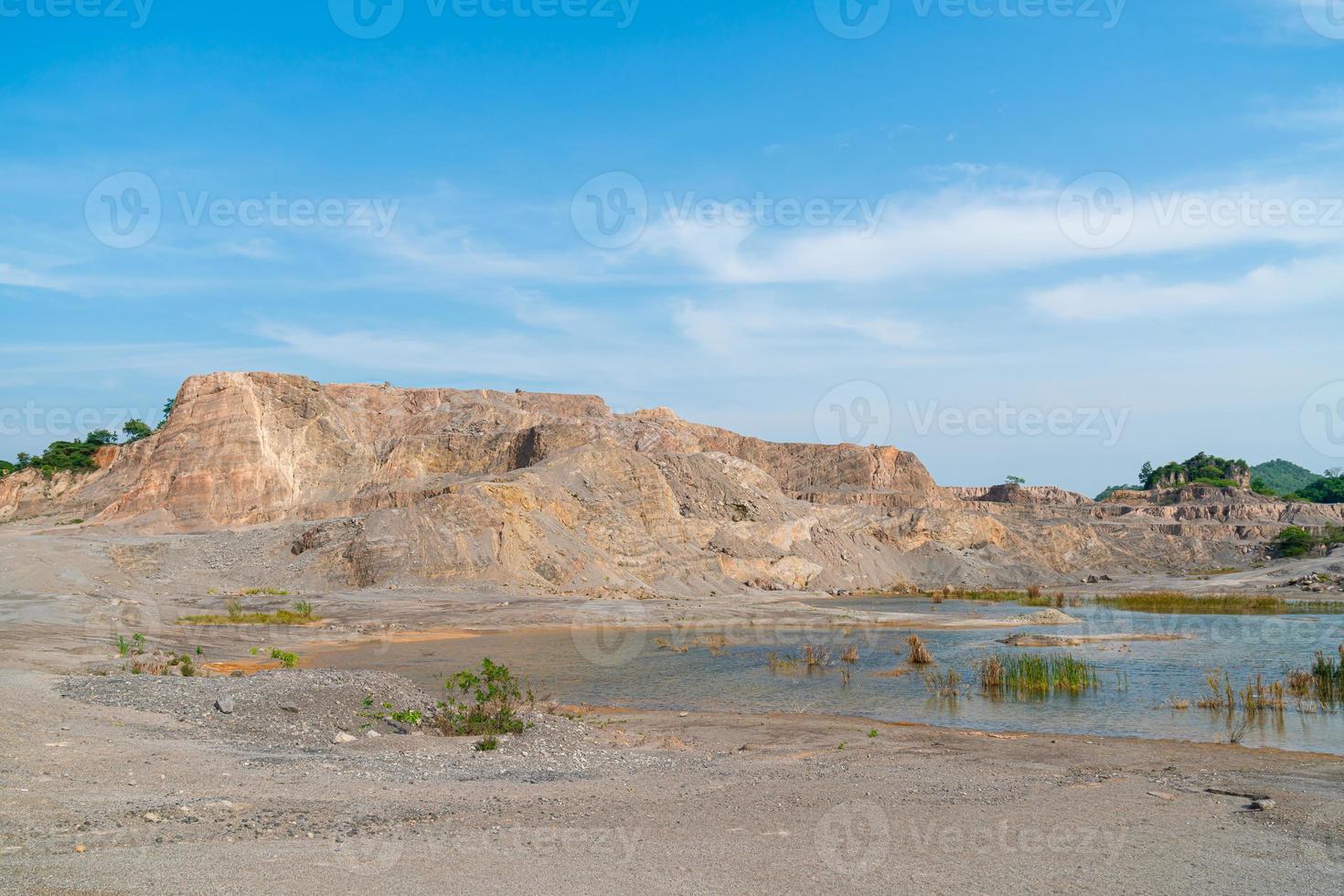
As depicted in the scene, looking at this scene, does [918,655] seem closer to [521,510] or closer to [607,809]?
[607,809]

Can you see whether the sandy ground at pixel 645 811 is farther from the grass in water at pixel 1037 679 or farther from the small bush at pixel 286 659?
the small bush at pixel 286 659

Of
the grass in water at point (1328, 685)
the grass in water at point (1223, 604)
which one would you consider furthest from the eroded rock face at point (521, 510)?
the grass in water at point (1328, 685)

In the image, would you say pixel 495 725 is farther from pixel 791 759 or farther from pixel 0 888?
pixel 0 888

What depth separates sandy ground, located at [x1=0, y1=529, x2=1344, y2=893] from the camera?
23.3 ft

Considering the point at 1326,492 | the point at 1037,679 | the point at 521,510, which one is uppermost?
the point at 1326,492

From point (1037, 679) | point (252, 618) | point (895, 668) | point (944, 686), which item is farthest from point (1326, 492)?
point (252, 618)

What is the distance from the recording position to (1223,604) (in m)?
46.8

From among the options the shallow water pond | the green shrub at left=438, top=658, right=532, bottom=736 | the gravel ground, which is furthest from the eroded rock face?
the green shrub at left=438, top=658, right=532, bottom=736

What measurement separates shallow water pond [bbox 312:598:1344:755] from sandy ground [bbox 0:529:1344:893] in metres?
2.52

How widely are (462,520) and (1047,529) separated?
59503mm

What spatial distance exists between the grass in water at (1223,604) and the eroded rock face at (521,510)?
20.5 meters

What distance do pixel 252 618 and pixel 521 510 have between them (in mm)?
19186

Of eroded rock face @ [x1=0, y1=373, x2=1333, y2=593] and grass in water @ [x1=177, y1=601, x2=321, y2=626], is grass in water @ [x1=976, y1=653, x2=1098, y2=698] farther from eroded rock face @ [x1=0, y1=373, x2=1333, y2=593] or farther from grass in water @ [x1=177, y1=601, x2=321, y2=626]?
eroded rock face @ [x1=0, y1=373, x2=1333, y2=593]

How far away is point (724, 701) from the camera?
20.0m
